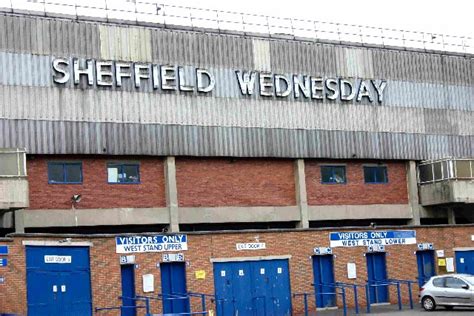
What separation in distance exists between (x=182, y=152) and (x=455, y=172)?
1578 cm

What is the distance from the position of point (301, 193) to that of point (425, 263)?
23.6 ft

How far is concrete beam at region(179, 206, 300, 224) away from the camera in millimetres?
40344

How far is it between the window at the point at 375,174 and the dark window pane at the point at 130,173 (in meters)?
13.6

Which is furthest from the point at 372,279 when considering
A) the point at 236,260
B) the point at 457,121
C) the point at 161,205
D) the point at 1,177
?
the point at 1,177

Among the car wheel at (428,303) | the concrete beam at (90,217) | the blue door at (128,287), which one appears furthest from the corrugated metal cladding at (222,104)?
the car wheel at (428,303)

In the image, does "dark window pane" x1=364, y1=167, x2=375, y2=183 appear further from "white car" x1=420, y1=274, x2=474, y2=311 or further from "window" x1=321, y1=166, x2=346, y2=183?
"white car" x1=420, y1=274, x2=474, y2=311

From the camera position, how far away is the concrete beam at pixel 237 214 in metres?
40.3

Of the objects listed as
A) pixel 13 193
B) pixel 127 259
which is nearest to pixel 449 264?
pixel 127 259

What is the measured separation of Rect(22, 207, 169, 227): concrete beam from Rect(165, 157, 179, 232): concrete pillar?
300mm

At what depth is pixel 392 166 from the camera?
47.0m

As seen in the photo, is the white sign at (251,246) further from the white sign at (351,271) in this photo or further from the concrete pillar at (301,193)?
the concrete pillar at (301,193)

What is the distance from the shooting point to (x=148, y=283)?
3300 cm

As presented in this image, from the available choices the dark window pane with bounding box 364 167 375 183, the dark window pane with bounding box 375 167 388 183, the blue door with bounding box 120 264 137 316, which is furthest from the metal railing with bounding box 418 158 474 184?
the blue door with bounding box 120 264 137 316

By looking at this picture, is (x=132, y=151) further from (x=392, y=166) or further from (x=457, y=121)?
(x=457, y=121)
